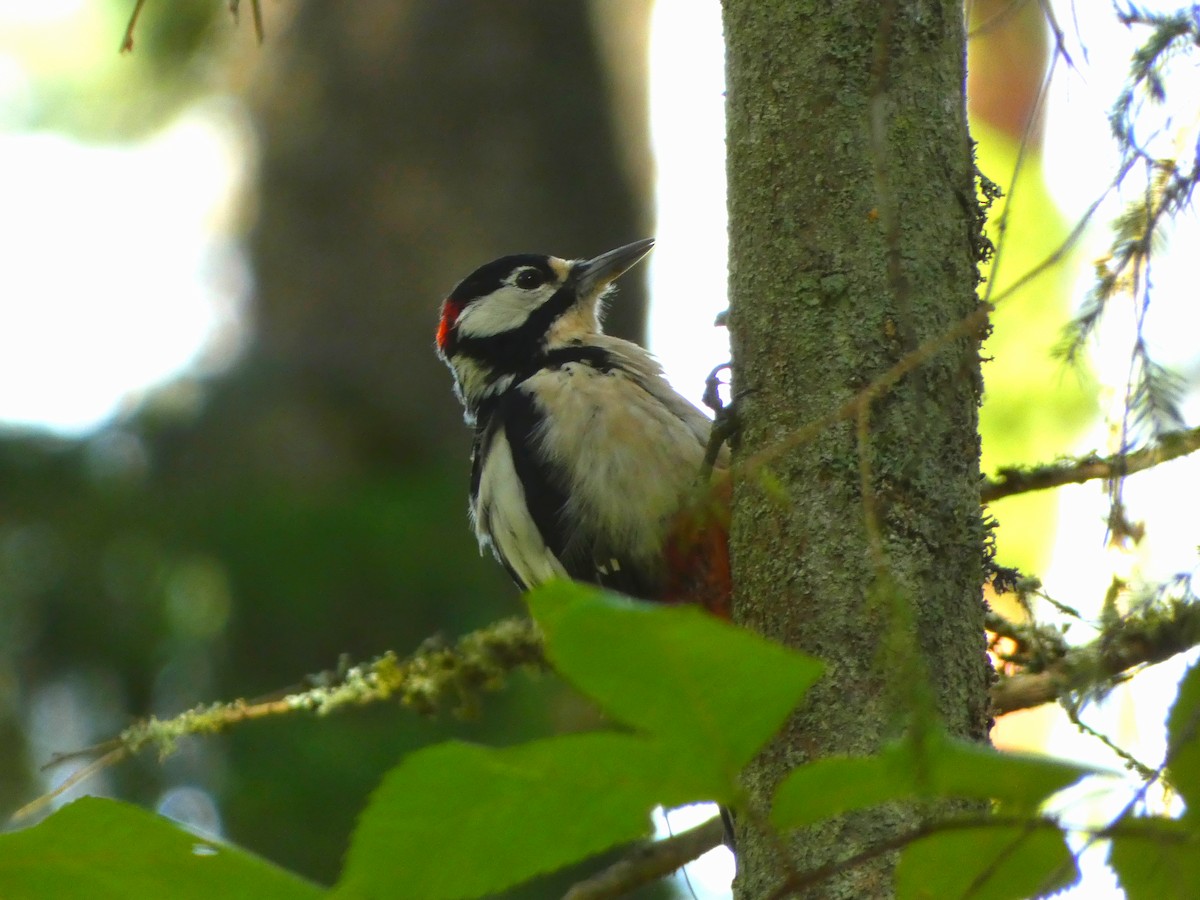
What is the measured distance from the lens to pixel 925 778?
731mm

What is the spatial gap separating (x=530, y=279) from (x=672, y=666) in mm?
3536

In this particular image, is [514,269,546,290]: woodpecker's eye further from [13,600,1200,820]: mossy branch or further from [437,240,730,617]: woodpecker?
[13,600,1200,820]: mossy branch

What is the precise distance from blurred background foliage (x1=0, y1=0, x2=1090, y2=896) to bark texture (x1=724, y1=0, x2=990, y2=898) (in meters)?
2.41

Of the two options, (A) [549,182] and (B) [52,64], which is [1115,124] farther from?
(B) [52,64]

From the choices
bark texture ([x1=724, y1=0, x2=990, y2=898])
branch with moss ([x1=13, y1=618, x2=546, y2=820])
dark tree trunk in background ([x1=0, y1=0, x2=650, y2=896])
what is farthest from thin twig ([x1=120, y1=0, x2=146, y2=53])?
dark tree trunk in background ([x1=0, y1=0, x2=650, y2=896])

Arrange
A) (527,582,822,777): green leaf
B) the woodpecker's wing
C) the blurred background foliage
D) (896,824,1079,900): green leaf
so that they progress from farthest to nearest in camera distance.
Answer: the blurred background foliage → the woodpecker's wing → (896,824,1079,900): green leaf → (527,582,822,777): green leaf

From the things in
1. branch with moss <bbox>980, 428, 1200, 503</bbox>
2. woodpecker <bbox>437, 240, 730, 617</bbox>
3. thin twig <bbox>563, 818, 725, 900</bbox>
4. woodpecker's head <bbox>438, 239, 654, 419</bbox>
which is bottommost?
thin twig <bbox>563, 818, 725, 900</bbox>

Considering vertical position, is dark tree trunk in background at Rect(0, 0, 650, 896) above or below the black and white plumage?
above

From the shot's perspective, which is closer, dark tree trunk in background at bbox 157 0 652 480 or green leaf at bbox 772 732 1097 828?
green leaf at bbox 772 732 1097 828

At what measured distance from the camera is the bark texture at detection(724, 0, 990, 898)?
1523mm

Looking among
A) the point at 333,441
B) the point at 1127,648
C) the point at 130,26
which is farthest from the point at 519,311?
the point at 1127,648

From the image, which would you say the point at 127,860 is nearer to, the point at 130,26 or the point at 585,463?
the point at 130,26

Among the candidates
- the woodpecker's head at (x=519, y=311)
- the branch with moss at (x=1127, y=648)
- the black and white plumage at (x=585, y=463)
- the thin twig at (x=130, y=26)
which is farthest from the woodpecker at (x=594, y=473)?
the thin twig at (x=130, y=26)

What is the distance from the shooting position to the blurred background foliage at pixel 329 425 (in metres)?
5.07
